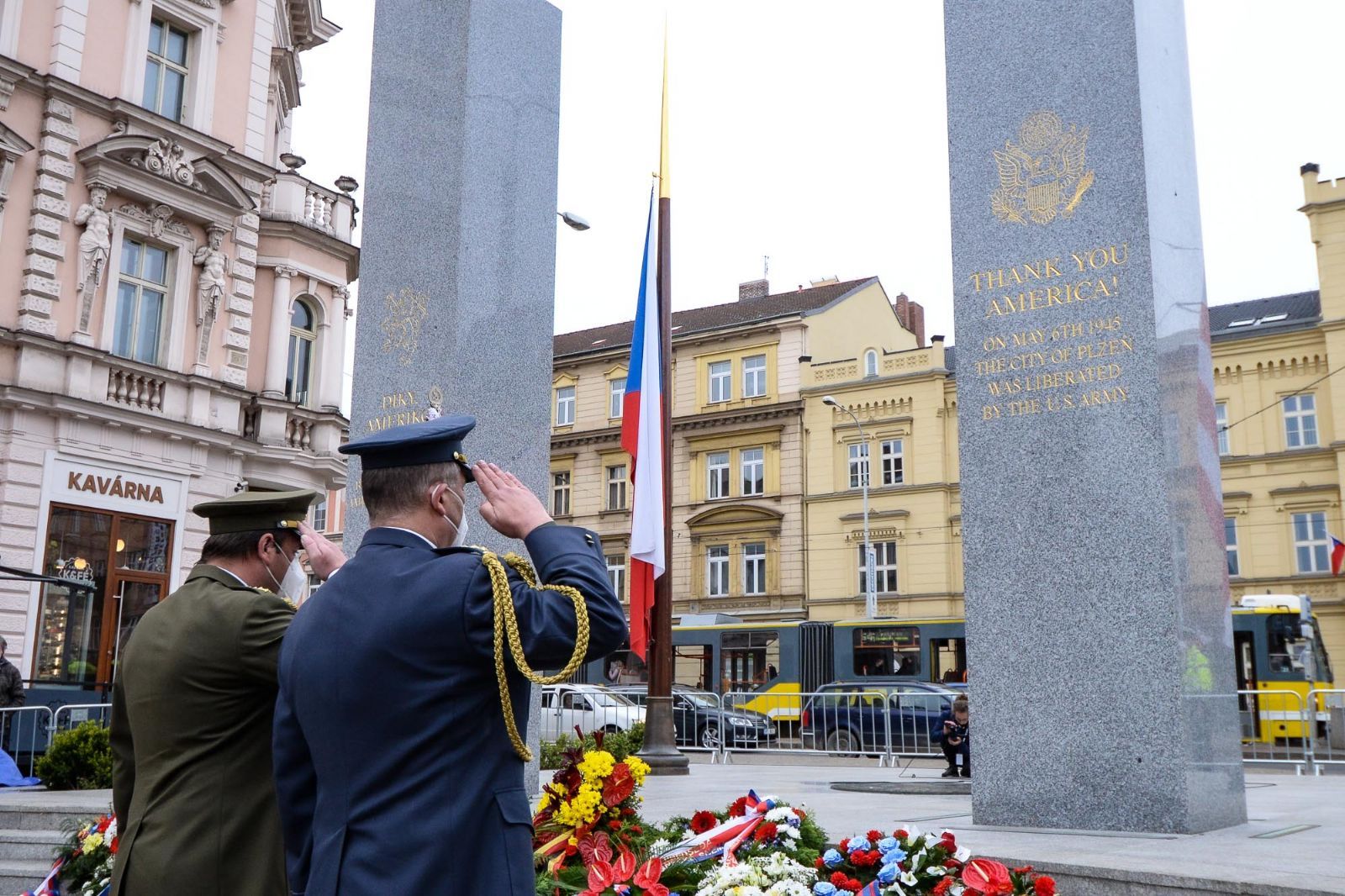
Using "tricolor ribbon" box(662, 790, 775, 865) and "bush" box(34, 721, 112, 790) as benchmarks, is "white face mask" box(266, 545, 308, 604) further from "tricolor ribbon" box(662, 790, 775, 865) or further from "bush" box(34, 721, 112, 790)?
"bush" box(34, 721, 112, 790)

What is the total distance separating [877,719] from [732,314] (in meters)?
33.6

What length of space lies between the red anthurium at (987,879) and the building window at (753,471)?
149ft

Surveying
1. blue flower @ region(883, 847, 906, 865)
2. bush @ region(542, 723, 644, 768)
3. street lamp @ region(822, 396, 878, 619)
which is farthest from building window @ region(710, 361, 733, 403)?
blue flower @ region(883, 847, 906, 865)

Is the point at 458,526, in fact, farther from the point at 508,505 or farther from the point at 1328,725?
the point at 1328,725

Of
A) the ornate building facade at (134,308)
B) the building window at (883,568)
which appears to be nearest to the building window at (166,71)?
the ornate building facade at (134,308)

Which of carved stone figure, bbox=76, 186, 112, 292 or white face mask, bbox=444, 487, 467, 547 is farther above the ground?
carved stone figure, bbox=76, 186, 112, 292

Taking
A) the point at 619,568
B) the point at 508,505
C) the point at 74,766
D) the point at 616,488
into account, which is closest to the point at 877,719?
the point at 74,766

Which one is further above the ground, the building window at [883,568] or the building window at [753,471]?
the building window at [753,471]

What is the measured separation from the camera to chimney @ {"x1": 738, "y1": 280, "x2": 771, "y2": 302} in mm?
59125

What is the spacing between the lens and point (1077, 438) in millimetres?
7391

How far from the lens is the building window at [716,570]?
163 ft

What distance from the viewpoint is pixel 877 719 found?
79.9ft

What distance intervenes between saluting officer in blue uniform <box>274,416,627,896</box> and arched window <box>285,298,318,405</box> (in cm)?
2284

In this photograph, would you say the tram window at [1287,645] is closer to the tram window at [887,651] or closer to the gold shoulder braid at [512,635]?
the tram window at [887,651]
